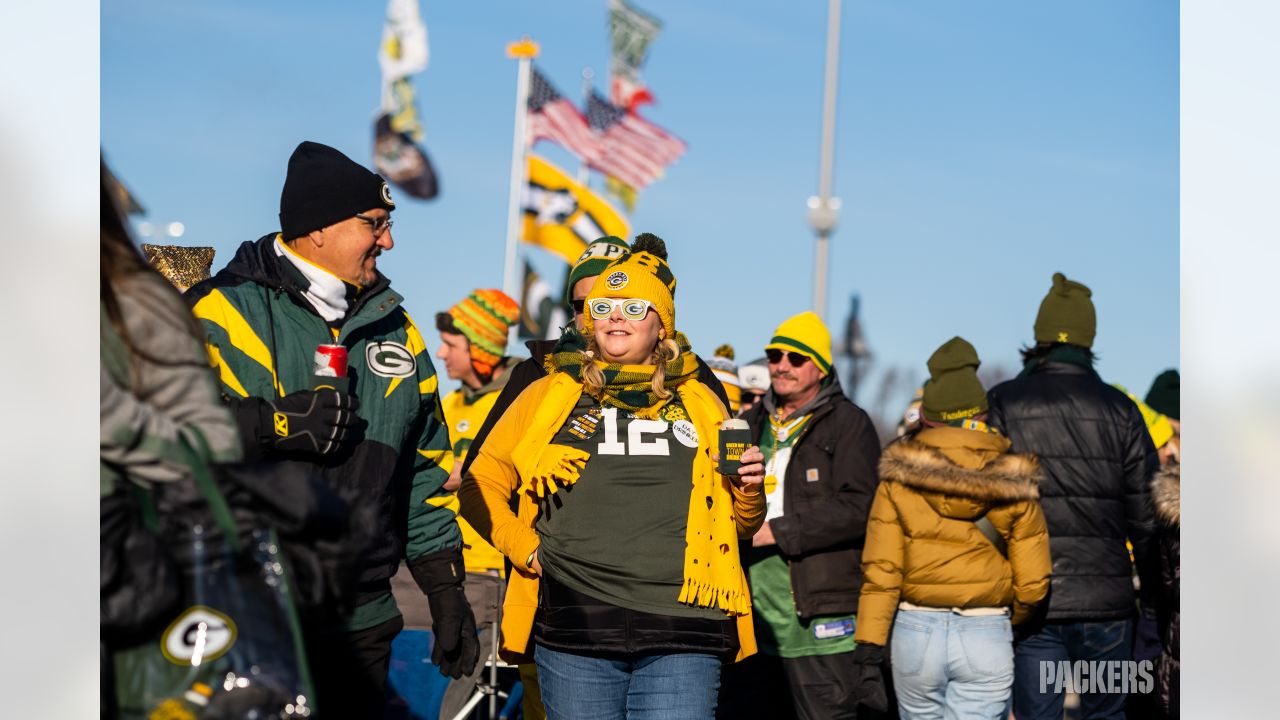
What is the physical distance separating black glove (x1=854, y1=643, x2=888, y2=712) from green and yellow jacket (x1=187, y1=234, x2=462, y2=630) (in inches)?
88.7

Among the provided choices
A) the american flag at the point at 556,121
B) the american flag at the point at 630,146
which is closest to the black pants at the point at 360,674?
the american flag at the point at 556,121

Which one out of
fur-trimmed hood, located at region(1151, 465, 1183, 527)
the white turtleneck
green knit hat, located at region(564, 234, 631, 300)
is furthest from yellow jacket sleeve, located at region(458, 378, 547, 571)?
fur-trimmed hood, located at region(1151, 465, 1183, 527)

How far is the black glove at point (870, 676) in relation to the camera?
6.29m

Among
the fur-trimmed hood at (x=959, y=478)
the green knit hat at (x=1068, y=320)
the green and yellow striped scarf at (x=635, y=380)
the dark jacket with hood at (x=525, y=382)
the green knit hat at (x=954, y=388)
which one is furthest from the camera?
the green knit hat at (x=1068, y=320)

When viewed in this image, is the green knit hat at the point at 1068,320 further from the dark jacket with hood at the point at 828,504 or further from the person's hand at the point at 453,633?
the person's hand at the point at 453,633

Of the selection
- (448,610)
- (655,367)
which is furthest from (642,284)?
(448,610)

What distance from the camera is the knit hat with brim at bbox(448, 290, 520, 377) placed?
8.41m

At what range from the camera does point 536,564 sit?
15.2 ft

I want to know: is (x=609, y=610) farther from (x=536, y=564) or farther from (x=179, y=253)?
(x=179, y=253)

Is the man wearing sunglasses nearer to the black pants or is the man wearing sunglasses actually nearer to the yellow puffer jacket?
the yellow puffer jacket

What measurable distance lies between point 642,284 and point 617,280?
A: 81 mm
